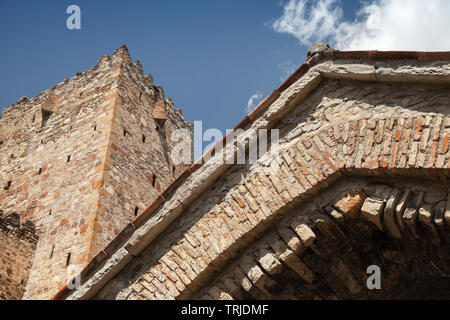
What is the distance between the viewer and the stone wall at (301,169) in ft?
10.7

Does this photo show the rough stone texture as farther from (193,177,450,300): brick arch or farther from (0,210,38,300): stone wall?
(0,210,38,300): stone wall

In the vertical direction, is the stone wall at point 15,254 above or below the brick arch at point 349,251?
above

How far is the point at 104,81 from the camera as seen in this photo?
11859mm

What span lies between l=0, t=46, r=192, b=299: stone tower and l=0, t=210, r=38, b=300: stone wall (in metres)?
0.15

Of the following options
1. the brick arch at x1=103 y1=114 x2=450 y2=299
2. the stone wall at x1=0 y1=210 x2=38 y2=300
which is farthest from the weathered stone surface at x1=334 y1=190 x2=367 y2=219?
the stone wall at x1=0 y1=210 x2=38 y2=300

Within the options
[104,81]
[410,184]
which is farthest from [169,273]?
[104,81]

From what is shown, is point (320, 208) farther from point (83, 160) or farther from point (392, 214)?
point (83, 160)

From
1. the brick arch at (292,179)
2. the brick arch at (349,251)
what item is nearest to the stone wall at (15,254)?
the brick arch at (292,179)

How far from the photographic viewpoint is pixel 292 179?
3.60m

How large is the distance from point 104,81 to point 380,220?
979 cm

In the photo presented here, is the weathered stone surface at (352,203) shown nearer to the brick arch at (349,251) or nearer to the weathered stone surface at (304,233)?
the brick arch at (349,251)

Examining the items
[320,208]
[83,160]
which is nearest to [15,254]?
[83,160]

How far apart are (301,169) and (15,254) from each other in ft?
23.7

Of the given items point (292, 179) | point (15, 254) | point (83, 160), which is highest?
point (83, 160)
